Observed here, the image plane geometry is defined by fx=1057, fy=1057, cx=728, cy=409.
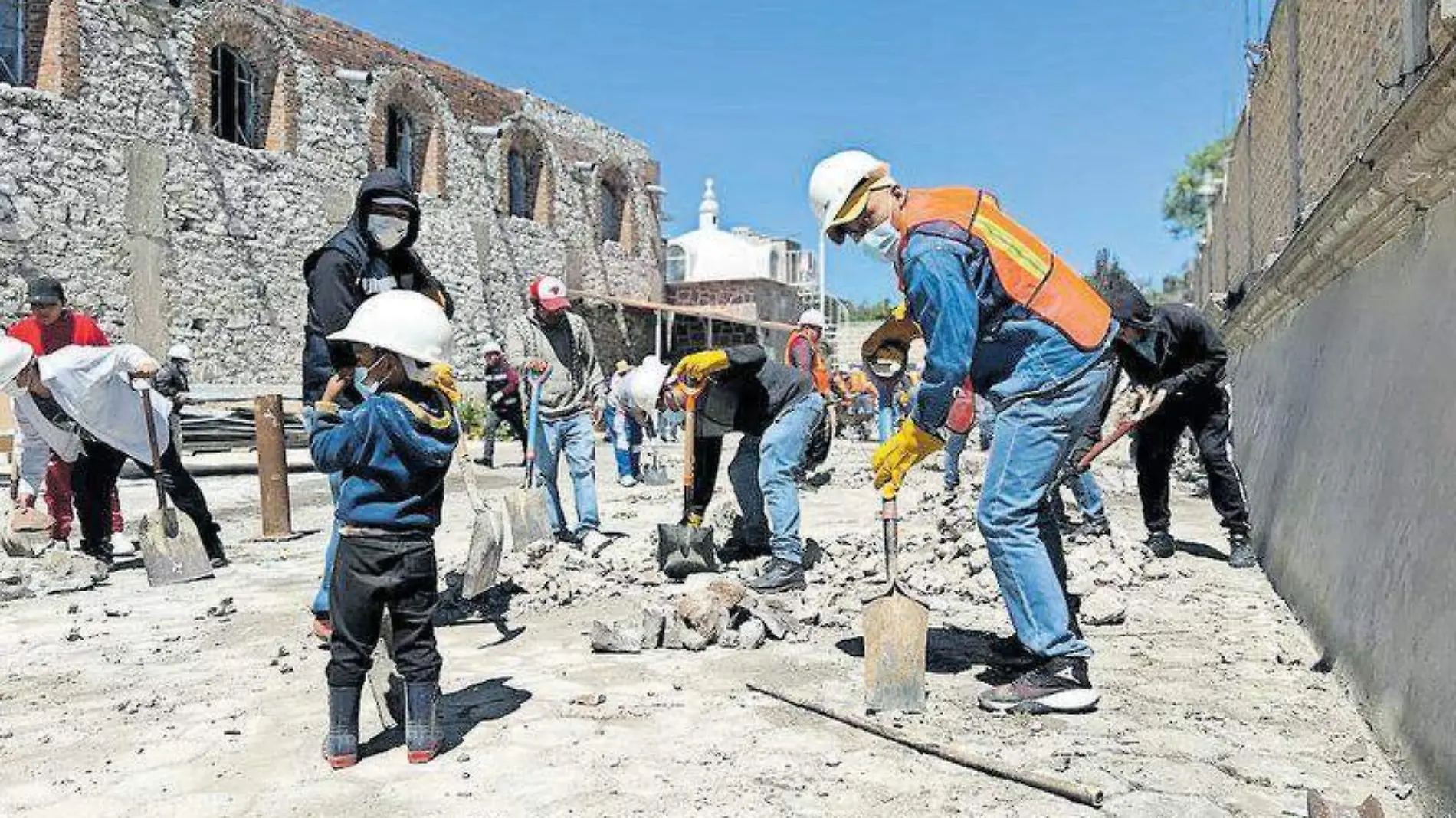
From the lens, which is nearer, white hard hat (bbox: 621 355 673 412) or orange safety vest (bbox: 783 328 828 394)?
white hard hat (bbox: 621 355 673 412)

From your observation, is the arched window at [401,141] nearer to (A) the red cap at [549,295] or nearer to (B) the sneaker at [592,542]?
(A) the red cap at [549,295]

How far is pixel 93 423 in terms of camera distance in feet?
20.0

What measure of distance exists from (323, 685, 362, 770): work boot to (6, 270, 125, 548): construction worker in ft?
13.9

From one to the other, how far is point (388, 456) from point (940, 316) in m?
1.76

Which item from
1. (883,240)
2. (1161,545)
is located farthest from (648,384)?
(883,240)

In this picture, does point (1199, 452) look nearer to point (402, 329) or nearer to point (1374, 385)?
point (1374, 385)

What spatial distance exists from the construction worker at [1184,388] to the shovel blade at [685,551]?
101 inches

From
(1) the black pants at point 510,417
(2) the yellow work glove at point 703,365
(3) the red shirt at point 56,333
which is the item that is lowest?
(1) the black pants at point 510,417

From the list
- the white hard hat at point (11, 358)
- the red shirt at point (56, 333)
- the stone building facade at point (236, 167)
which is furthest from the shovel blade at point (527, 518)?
the stone building facade at point (236, 167)

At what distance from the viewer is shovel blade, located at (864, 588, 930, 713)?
3438 mm

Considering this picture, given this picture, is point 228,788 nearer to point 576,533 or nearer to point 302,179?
point 576,533

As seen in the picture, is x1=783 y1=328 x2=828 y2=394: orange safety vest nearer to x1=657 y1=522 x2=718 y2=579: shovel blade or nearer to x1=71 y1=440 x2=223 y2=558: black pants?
x1=657 y1=522 x2=718 y2=579: shovel blade

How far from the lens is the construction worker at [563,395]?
6.62m

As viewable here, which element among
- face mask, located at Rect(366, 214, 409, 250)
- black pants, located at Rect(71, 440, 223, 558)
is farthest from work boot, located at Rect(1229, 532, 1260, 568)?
black pants, located at Rect(71, 440, 223, 558)
